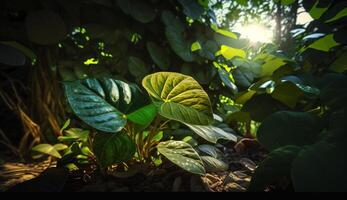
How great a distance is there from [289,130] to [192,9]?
2.27 ft

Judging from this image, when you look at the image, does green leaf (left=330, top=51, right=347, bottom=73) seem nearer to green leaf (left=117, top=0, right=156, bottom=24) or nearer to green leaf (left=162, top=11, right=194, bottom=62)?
green leaf (left=162, top=11, right=194, bottom=62)

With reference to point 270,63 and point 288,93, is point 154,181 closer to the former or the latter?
point 288,93

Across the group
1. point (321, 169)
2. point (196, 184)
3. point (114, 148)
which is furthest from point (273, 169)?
point (114, 148)

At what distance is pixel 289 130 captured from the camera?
0.57 meters

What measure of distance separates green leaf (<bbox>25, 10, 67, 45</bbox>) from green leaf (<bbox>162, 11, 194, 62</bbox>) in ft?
1.24

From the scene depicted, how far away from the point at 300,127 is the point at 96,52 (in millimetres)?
825

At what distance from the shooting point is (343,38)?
2.56 ft

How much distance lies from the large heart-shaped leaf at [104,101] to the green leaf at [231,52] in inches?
27.6

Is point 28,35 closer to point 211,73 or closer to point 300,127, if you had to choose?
point 211,73

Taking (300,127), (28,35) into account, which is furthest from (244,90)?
(28,35)

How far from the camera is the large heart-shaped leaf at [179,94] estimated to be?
58cm

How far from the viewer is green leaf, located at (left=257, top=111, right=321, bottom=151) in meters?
0.56

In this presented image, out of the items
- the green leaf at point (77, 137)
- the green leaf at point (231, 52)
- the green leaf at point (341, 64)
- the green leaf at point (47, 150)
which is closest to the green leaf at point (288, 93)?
the green leaf at point (341, 64)

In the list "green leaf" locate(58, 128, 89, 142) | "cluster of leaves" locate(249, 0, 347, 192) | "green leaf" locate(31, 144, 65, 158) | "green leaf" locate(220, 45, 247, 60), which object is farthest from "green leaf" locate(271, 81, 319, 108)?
"green leaf" locate(31, 144, 65, 158)
